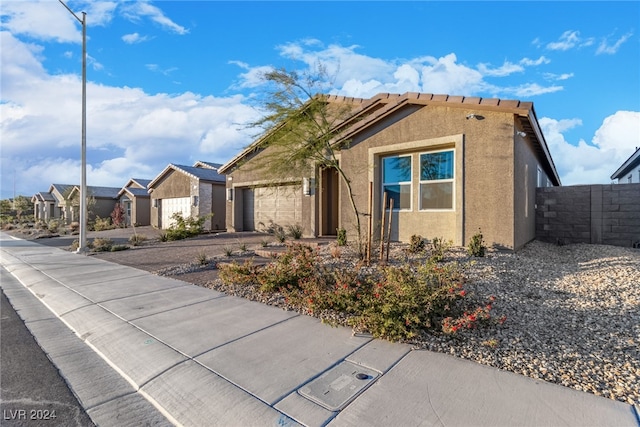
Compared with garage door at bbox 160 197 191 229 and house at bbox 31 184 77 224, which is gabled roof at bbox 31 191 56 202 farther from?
garage door at bbox 160 197 191 229

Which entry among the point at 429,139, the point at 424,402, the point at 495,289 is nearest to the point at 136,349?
the point at 424,402

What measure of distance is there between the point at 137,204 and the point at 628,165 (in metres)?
34.6

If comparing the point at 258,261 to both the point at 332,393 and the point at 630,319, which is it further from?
the point at 630,319

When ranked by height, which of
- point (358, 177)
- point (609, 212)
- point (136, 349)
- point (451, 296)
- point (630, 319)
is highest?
point (358, 177)

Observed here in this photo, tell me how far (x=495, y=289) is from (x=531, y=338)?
196 centimetres

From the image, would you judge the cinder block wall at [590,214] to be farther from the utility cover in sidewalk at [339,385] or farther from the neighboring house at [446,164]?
the utility cover in sidewalk at [339,385]

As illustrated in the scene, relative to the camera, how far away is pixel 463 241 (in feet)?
31.1

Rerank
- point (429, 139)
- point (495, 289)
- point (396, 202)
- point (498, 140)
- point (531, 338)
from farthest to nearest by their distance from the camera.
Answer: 1. point (396, 202)
2. point (429, 139)
3. point (498, 140)
4. point (495, 289)
5. point (531, 338)

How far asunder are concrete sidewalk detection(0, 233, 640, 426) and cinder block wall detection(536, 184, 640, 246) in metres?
11.1

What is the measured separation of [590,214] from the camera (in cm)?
1174

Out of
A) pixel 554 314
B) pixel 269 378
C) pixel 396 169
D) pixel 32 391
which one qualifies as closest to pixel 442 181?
pixel 396 169

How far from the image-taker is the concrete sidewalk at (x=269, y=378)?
281cm

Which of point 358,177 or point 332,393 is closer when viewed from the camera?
point 332,393

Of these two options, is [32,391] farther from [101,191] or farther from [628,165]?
[101,191]
